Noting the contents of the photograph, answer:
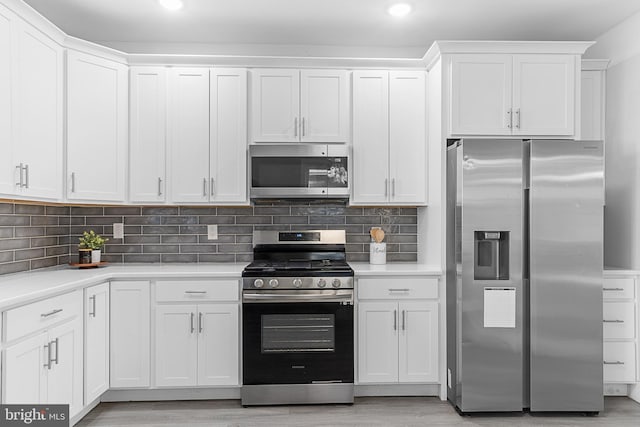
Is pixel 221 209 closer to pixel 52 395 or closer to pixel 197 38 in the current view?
pixel 197 38

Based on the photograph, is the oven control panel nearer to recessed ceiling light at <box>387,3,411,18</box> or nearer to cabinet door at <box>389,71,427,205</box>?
cabinet door at <box>389,71,427,205</box>

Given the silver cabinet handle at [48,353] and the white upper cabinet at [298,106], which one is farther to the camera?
the white upper cabinet at [298,106]

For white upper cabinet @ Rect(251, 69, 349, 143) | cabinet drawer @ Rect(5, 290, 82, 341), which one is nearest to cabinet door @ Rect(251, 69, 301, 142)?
white upper cabinet @ Rect(251, 69, 349, 143)

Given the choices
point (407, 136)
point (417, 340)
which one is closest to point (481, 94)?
point (407, 136)

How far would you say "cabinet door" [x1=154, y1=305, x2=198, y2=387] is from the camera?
3.16m

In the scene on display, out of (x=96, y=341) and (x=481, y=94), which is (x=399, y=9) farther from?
(x=96, y=341)

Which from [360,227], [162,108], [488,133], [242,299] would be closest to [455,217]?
[488,133]

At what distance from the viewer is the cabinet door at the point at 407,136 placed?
3.54 metres

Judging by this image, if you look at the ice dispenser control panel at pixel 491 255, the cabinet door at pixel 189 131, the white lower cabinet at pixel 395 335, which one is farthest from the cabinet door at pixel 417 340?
the cabinet door at pixel 189 131

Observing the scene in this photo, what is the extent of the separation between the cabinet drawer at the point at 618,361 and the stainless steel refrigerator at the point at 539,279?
0.30m

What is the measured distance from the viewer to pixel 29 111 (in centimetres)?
268

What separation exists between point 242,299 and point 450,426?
5.00 feet

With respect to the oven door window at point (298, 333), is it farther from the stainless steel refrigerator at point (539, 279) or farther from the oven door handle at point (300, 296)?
the stainless steel refrigerator at point (539, 279)

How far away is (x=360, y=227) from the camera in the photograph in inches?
152
